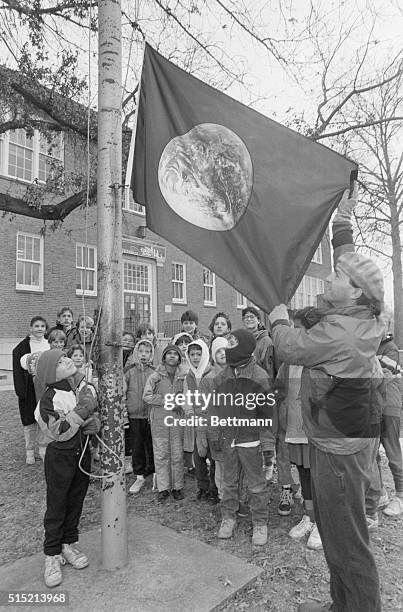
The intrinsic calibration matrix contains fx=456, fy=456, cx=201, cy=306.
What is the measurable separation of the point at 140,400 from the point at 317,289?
28.1m

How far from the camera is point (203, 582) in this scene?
9.77 feet

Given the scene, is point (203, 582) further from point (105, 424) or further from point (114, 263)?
point (114, 263)

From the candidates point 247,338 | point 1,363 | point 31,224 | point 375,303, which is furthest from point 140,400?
point 31,224

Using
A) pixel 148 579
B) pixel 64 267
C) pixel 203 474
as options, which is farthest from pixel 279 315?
pixel 64 267

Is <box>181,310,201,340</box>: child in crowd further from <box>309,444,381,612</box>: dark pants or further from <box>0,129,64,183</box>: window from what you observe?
<box>0,129,64,183</box>: window

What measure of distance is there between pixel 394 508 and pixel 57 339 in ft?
14.5

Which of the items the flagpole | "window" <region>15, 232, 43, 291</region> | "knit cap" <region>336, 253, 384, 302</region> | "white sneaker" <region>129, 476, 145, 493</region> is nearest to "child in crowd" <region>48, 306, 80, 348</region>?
"white sneaker" <region>129, 476, 145, 493</region>

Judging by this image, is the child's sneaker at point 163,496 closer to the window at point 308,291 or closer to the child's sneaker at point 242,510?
the child's sneaker at point 242,510

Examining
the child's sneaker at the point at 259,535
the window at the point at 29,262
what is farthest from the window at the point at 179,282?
the child's sneaker at the point at 259,535

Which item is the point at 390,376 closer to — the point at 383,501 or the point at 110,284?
the point at 383,501

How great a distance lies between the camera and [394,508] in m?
4.33

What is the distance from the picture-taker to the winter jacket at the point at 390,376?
444 cm

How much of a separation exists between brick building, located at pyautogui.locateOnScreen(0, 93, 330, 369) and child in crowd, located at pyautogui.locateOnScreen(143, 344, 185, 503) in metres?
6.50

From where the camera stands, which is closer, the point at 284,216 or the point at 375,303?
the point at 375,303
